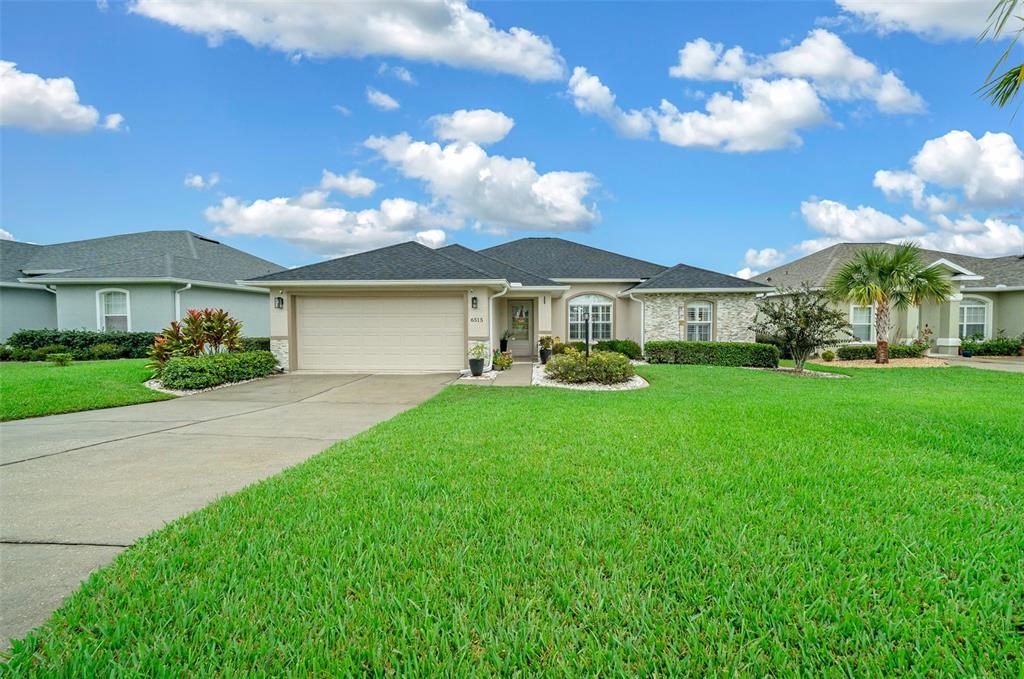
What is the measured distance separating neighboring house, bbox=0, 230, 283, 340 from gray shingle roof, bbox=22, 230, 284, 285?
3 cm

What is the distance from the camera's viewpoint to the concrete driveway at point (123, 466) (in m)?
3.00

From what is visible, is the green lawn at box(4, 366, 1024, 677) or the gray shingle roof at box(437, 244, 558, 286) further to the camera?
the gray shingle roof at box(437, 244, 558, 286)

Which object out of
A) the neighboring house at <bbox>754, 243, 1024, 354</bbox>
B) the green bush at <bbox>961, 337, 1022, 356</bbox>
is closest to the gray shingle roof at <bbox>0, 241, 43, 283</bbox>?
the neighboring house at <bbox>754, 243, 1024, 354</bbox>

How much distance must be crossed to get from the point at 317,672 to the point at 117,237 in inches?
1079

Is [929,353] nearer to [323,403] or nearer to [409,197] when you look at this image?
[409,197]

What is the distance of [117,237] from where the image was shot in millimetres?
22062

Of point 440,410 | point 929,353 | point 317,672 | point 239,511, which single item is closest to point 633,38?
point 440,410

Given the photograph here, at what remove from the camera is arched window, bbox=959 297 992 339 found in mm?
20656

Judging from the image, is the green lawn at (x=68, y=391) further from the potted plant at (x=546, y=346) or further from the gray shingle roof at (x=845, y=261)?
the gray shingle roof at (x=845, y=261)

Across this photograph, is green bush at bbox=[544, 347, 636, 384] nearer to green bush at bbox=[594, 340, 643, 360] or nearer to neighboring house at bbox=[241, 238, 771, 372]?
neighboring house at bbox=[241, 238, 771, 372]

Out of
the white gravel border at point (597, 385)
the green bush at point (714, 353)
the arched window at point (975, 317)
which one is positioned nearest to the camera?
the white gravel border at point (597, 385)

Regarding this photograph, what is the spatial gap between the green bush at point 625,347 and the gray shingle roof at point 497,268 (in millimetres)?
2977

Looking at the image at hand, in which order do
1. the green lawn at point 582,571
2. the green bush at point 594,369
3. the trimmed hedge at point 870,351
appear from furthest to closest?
the trimmed hedge at point 870,351 < the green bush at point 594,369 < the green lawn at point 582,571

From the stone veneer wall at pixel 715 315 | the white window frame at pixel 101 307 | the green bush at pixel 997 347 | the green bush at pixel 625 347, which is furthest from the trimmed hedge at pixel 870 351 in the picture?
the white window frame at pixel 101 307
